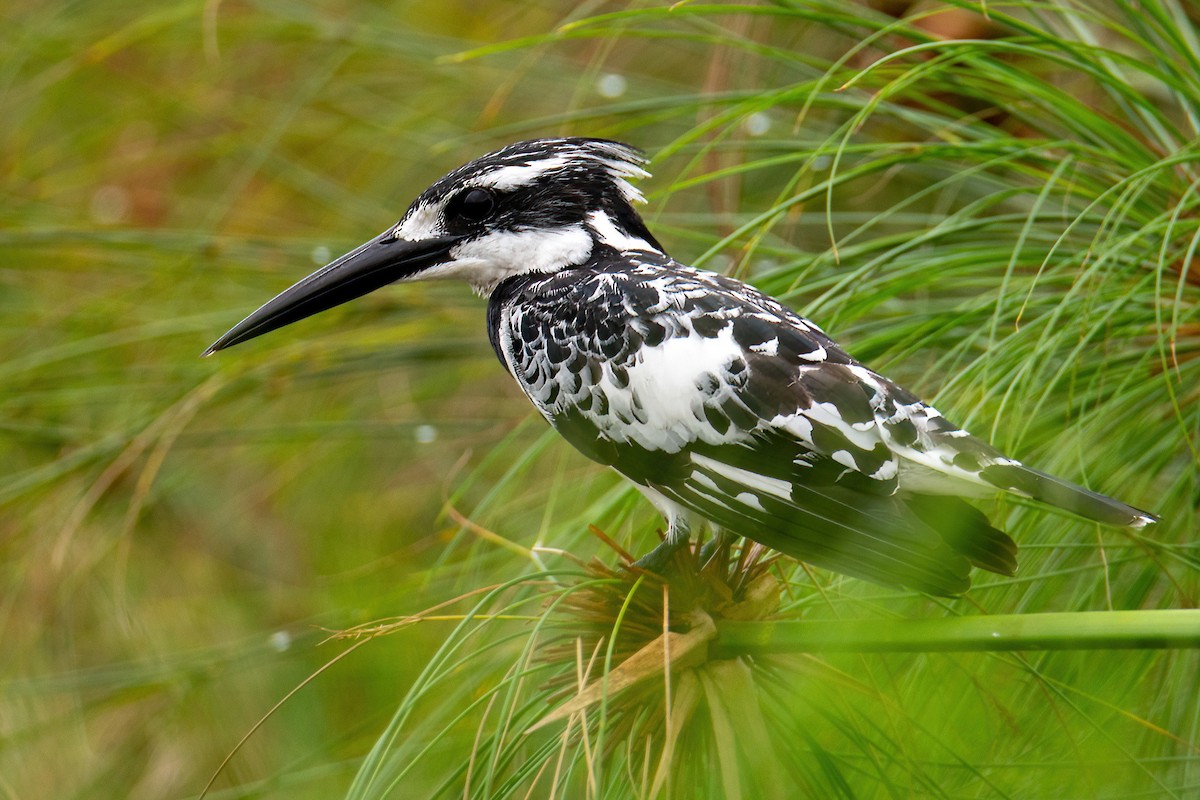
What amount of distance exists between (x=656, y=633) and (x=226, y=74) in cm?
196

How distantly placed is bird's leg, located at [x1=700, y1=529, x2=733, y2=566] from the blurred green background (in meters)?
0.11

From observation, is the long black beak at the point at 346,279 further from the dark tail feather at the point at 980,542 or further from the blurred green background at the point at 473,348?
the dark tail feather at the point at 980,542

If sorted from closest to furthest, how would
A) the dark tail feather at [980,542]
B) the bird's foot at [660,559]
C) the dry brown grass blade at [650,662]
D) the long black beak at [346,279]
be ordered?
the dry brown grass blade at [650,662] < the dark tail feather at [980,542] < the bird's foot at [660,559] < the long black beak at [346,279]

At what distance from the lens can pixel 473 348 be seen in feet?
7.05

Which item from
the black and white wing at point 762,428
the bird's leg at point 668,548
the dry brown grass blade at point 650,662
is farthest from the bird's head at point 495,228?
the dry brown grass blade at point 650,662

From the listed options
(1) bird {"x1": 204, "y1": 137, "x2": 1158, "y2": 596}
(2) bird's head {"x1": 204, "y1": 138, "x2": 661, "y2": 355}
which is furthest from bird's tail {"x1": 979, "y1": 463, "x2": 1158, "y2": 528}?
(2) bird's head {"x1": 204, "y1": 138, "x2": 661, "y2": 355}

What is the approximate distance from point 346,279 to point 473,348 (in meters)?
0.63

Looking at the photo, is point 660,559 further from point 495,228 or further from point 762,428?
point 495,228

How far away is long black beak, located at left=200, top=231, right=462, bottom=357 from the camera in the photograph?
1517mm

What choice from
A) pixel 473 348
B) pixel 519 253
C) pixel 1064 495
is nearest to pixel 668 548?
pixel 1064 495

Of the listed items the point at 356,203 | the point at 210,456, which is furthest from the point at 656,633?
the point at 210,456

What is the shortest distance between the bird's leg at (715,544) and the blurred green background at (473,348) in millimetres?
112

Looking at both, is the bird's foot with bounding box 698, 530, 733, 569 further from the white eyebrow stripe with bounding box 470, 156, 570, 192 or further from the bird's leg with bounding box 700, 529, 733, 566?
the white eyebrow stripe with bounding box 470, 156, 570, 192

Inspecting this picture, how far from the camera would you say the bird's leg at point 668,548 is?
1.22 m
